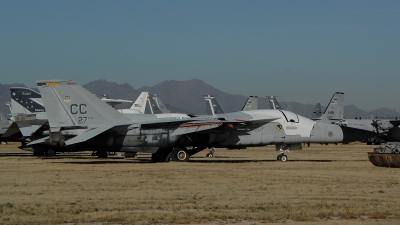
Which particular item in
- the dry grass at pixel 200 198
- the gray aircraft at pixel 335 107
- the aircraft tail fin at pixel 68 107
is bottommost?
the dry grass at pixel 200 198

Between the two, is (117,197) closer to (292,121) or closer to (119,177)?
(119,177)

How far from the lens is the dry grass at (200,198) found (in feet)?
39.8

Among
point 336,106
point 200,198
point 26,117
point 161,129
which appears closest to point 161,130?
point 161,129

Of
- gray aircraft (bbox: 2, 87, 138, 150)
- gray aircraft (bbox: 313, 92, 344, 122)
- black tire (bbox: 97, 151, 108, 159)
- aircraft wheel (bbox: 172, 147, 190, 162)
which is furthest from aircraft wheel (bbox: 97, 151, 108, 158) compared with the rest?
gray aircraft (bbox: 313, 92, 344, 122)

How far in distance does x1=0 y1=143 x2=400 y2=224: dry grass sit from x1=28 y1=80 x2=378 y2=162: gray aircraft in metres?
7.16

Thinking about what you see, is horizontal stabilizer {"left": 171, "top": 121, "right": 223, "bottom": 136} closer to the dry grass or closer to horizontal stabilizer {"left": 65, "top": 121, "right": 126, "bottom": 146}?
horizontal stabilizer {"left": 65, "top": 121, "right": 126, "bottom": 146}

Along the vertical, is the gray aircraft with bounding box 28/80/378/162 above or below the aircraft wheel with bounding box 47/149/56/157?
above

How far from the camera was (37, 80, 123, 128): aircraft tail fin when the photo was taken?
31016 mm

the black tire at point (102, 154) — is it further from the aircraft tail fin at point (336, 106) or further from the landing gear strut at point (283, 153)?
the aircraft tail fin at point (336, 106)

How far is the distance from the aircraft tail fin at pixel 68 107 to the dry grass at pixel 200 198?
7.99 metres

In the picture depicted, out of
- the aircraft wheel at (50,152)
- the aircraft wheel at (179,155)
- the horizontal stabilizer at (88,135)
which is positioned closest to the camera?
the horizontal stabilizer at (88,135)

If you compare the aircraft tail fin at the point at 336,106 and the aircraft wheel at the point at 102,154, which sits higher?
the aircraft tail fin at the point at 336,106

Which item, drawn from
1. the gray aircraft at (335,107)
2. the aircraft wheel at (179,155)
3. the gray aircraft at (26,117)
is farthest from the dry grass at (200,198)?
the gray aircraft at (335,107)

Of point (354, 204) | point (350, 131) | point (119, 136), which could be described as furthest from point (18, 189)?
point (350, 131)
